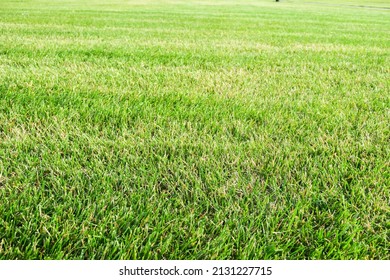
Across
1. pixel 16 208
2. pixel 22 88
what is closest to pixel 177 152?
pixel 16 208

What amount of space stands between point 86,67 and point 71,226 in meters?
2.96

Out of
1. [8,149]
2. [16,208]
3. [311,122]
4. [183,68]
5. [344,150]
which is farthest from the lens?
[183,68]

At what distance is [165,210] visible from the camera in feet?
4.83

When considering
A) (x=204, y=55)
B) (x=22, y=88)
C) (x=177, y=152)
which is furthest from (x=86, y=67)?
(x=177, y=152)

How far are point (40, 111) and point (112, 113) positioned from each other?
0.55 meters

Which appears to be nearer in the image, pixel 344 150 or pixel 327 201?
pixel 327 201

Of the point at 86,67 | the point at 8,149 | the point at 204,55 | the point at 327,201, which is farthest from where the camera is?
the point at 204,55

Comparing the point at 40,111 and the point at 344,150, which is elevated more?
the point at 40,111

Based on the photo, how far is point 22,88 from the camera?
296 cm

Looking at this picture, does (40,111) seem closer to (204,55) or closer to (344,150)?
(344,150)

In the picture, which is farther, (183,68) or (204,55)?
(204,55)
